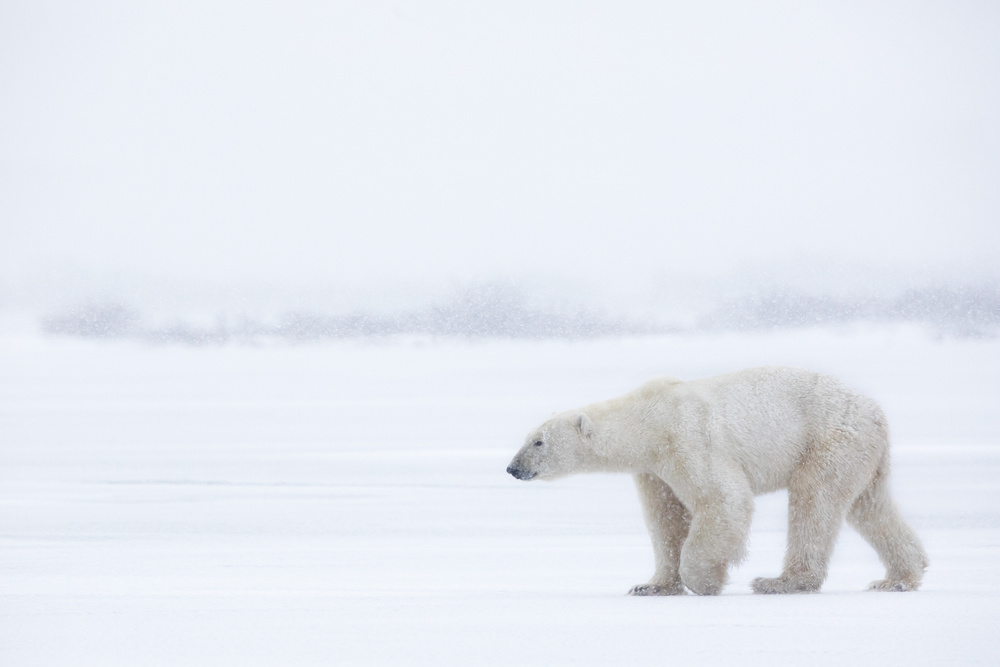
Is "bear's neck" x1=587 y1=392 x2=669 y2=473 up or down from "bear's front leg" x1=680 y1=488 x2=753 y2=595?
up

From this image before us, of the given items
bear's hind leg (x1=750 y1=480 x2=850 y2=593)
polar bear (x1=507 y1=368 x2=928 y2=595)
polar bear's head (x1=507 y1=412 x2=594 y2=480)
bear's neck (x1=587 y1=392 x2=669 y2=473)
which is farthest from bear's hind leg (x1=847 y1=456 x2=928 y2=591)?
polar bear's head (x1=507 y1=412 x2=594 y2=480)

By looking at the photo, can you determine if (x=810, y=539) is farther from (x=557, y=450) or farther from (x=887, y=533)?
(x=557, y=450)

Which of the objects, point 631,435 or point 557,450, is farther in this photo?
point 557,450

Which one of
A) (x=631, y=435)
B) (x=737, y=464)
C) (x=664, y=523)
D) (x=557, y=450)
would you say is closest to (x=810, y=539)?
(x=737, y=464)

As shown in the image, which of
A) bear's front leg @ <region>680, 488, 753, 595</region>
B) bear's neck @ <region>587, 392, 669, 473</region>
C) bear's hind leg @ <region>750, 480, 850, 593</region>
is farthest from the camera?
bear's neck @ <region>587, 392, 669, 473</region>

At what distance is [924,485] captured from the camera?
1922 cm

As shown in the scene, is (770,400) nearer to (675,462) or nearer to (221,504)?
(675,462)

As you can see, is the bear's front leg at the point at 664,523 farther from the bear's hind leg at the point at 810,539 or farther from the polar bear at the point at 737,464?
the bear's hind leg at the point at 810,539

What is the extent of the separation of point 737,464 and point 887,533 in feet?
3.64

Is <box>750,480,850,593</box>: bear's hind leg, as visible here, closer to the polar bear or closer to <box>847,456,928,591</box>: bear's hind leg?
the polar bear

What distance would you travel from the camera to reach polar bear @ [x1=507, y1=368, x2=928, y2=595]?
20.4ft

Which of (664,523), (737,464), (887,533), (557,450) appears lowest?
(887,533)

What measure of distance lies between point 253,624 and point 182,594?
1.39 metres

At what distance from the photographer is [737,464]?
20.8ft
